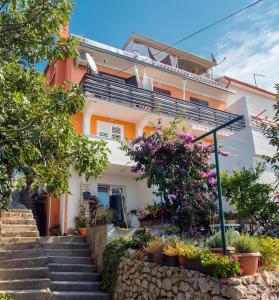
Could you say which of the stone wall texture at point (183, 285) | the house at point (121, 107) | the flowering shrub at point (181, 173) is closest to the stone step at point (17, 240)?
the house at point (121, 107)

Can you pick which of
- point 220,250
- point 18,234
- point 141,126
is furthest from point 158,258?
point 141,126

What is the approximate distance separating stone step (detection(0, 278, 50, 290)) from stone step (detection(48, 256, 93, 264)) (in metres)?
1.59

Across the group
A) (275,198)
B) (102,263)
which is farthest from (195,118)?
(102,263)

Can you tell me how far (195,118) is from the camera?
67.8 ft

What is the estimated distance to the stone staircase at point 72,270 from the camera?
9274mm

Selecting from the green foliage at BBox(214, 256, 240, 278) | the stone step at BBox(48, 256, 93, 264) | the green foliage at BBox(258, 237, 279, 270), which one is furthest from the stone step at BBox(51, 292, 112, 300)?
the green foliage at BBox(258, 237, 279, 270)

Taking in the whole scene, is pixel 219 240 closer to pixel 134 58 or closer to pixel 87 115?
pixel 87 115

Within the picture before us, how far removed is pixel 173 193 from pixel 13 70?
237 inches

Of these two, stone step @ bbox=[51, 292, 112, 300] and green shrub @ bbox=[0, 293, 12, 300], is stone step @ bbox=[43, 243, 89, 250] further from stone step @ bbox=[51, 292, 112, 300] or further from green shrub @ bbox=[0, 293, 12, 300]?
green shrub @ bbox=[0, 293, 12, 300]

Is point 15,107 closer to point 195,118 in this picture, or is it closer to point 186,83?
point 195,118

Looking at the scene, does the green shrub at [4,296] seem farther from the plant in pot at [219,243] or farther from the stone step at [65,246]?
the plant in pot at [219,243]

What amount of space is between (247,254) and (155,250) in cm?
250

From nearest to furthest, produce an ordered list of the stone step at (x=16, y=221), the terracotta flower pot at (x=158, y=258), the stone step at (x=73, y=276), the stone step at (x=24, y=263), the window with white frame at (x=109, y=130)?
the terracotta flower pot at (x=158, y=258) → the stone step at (x=73, y=276) → the stone step at (x=24, y=263) → the stone step at (x=16, y=221) → the window with white frame at (x=109, y=130)

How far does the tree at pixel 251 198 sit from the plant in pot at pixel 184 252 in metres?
4.59
